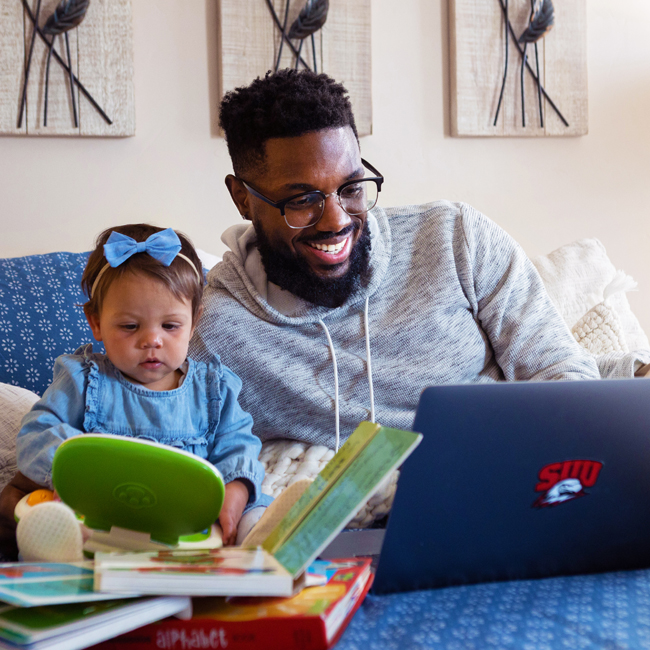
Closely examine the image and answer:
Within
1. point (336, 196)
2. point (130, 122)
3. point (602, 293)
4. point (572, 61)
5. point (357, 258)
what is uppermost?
point (572, 61)

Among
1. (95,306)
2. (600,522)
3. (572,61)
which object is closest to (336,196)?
(95,306)

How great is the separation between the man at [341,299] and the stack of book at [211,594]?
0.68m

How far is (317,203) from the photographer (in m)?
1.27

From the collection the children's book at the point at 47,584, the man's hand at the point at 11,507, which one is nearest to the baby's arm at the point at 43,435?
the man's hand at the point at 11,507

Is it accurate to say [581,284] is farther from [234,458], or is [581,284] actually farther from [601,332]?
[234,458]

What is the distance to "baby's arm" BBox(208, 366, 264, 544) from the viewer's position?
1.02 meters

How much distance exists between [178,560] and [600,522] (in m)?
0.40

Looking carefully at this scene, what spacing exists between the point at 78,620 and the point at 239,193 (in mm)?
1041

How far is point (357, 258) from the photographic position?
1328 mm

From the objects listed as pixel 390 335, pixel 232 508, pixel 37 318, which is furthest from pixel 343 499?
pixel 37 318

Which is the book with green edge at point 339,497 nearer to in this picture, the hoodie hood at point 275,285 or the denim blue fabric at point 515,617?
the denim blue fabric at point 515,617

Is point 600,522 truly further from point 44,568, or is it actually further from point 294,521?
point 44,568

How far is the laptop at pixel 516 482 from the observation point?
62cm

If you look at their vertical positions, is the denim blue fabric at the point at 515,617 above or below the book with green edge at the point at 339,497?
below
